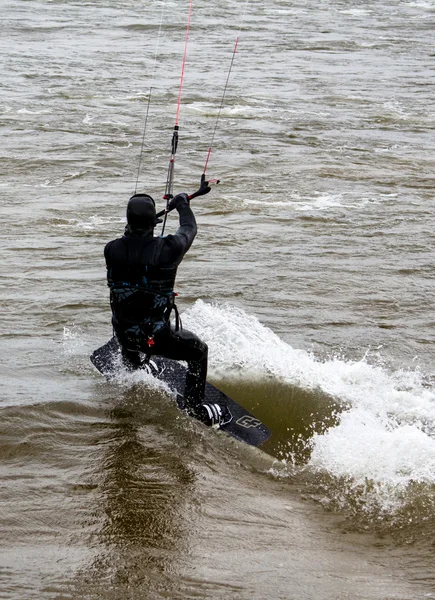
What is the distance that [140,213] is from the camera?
7371 millimetres

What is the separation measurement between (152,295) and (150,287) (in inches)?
3.3

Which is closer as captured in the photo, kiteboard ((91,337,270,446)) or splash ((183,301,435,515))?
splash ((183,301,435,515))

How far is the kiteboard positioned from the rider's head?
1.78 meters

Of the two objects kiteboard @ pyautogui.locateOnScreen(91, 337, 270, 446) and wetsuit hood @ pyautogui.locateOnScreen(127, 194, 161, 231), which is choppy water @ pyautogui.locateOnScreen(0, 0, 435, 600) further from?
wetsuit hood @ pyautogui.locateOnScreen(127, 194, 161, 231)

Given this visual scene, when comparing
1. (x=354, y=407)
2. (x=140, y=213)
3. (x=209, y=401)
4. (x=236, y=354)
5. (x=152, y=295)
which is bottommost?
(x=236, y=354)

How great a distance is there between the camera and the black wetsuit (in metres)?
7.46

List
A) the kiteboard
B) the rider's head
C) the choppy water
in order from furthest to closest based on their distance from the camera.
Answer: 1. the kiteboard
2. the rider's head
3. the choppy water

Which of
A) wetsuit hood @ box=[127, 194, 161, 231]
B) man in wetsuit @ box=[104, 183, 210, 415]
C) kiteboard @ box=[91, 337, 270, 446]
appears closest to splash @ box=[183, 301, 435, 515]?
kiteboard @ box=[91, 337, 270, 446]

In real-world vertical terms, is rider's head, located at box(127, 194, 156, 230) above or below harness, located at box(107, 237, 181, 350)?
above

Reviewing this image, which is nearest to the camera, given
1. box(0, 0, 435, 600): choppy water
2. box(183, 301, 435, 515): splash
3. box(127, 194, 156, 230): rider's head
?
box(0, 0, 435, 600): choppy water

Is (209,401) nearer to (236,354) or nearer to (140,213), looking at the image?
(236,354)

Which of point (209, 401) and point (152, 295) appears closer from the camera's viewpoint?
point (152, 295)

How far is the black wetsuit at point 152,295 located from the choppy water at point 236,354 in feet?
2.27

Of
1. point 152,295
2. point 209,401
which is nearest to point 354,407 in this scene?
point 209,401
